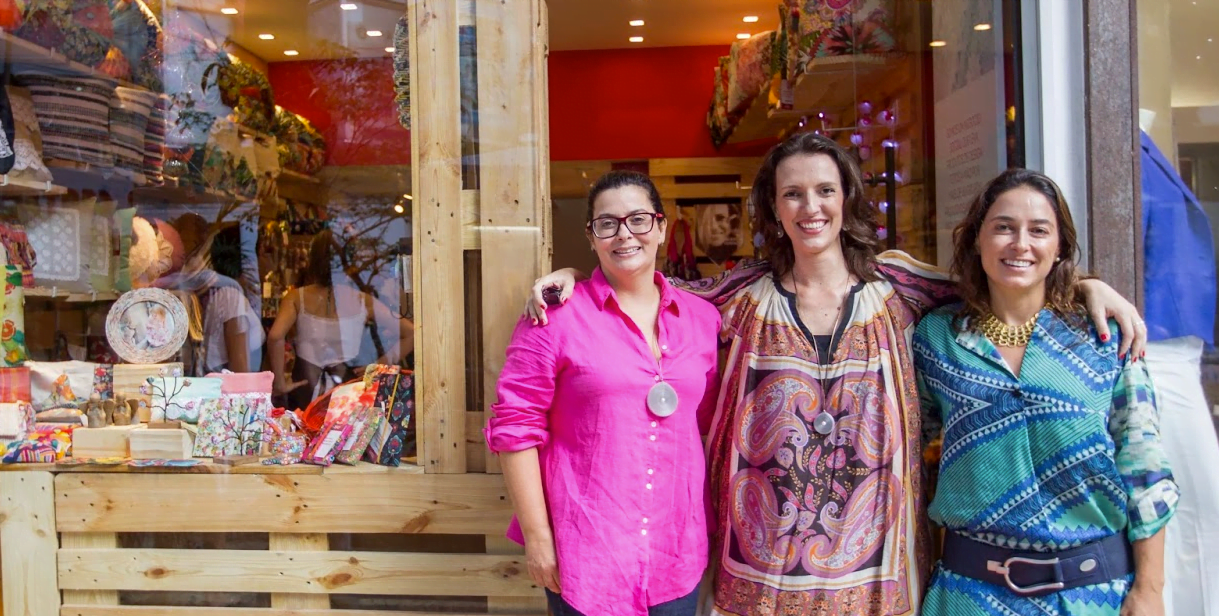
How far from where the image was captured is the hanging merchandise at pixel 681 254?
155 inches

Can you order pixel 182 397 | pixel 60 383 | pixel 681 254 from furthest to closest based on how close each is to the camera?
pixel 681 254 → pixel 60 383 → pixel 182 397

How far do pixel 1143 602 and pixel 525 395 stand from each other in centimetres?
131

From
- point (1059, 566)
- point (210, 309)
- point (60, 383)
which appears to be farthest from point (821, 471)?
point (60, 383)

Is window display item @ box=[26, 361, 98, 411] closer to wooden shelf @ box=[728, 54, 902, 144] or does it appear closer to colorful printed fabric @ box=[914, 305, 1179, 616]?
colorful printed fabric @ box=[914, 305, 1179, 616]

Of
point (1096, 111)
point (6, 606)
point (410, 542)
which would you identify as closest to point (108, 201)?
point (6, 606)

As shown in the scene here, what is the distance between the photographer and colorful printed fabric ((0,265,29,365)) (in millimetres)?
2912

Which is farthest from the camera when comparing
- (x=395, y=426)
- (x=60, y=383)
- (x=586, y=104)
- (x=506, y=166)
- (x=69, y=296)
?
(x=586, y=104)

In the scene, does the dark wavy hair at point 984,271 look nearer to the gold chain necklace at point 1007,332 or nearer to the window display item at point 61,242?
the gold chain necklace at point 1007,332

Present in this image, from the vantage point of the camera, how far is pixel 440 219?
2.54 meters

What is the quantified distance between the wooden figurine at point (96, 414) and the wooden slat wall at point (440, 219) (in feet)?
3.40

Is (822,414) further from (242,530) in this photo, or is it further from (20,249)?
(20,249)

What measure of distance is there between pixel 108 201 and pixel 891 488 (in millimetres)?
2797

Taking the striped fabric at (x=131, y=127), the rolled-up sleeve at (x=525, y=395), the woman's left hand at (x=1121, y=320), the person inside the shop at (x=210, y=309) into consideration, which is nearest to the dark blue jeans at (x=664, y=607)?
the rolled-up sleeve at (x=525, y=395)

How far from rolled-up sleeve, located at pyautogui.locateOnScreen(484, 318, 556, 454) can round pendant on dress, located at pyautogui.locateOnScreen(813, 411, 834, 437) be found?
568 mm
